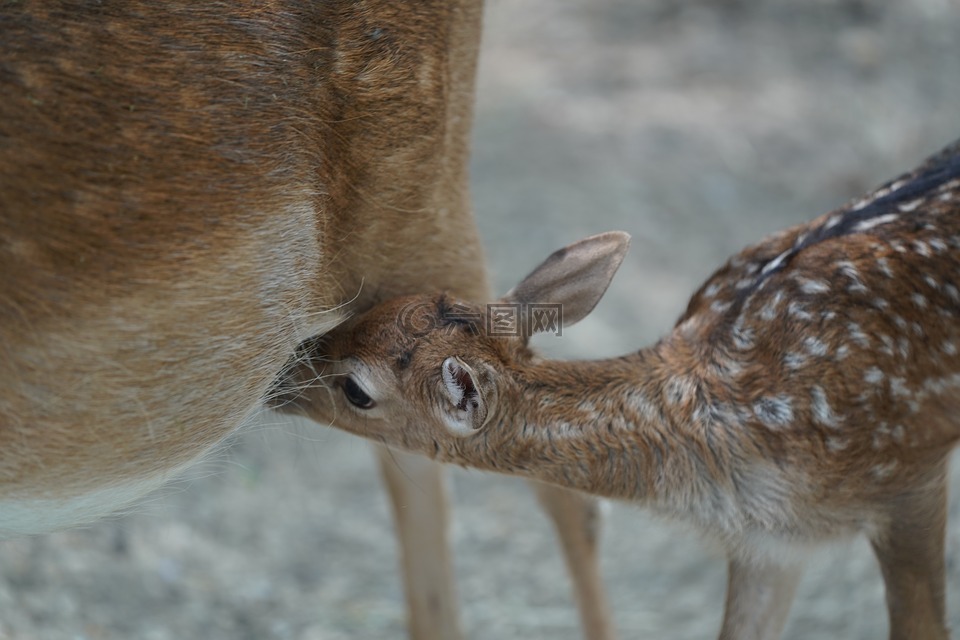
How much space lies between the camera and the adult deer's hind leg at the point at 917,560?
2658 millimetres

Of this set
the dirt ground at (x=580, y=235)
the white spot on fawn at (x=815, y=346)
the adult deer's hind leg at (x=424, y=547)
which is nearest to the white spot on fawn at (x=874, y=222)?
the white spot on fawn at (x=815, y=346)

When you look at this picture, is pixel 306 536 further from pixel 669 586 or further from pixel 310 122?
pixel 310 122

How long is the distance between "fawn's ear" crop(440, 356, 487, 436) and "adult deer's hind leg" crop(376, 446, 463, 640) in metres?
0.85

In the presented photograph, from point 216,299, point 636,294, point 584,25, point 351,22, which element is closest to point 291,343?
point 216,299

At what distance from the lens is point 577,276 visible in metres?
2.74

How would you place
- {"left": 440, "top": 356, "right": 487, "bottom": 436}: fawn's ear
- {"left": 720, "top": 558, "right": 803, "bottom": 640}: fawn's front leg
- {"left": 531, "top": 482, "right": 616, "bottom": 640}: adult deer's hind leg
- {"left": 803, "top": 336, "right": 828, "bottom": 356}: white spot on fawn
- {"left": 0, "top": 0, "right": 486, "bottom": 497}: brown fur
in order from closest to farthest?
{"left": 0, "top": 0, "right": 486, "bottom": 497}: brown fur, {"left": 440, "top": 356, "right": 487, "bottom": 436}: fawn's ear, {"left": 803, "top": 336, "right": 828, "bottom": 356}: white spot on fawn, {"left": 720, "top": 558, "right": 803, "bottom": 640}: fawn's front leg, {"left": 531, "top": 482, "right": 616, "bottom": 640}: adult deer's hind leg

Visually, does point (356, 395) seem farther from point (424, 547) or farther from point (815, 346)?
point (815, 346)

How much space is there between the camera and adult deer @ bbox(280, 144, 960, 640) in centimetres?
266

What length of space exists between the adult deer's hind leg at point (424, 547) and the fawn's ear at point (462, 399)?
85 centimetres

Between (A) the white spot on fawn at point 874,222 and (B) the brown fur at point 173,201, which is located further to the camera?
(A) the white spot on fawn at point 874,222

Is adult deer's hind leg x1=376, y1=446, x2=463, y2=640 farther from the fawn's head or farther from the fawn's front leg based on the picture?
the fawn's front leg

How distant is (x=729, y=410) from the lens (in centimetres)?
274

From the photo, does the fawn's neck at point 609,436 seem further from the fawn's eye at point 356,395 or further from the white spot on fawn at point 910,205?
the white spot on fawn at point 910,205

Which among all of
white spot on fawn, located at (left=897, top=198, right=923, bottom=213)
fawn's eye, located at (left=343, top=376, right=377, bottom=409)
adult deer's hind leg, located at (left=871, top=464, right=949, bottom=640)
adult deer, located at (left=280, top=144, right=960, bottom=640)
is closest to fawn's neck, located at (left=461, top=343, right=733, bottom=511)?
adult deer, located at (left=280, top=144, right=960, bottom=640)
